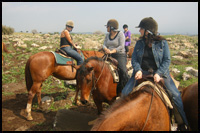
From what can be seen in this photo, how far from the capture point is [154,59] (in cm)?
258

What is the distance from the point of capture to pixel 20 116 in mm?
4840

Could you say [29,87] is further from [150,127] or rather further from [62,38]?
[150,127]

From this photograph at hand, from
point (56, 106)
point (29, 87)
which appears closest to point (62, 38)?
point (29, 87)

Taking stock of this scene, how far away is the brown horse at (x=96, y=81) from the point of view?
10.8 ft

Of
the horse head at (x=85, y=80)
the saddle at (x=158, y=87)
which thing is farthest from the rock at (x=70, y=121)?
the saddle at (x=158, y=87)

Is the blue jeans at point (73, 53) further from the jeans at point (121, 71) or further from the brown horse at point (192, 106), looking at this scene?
the brown horse at point (192, 106)

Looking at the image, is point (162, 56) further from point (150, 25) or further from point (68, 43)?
point (68, 43)

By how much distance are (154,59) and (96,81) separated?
158 centimetres

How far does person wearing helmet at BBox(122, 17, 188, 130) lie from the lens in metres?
2.46

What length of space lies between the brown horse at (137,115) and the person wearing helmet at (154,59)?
0.44m

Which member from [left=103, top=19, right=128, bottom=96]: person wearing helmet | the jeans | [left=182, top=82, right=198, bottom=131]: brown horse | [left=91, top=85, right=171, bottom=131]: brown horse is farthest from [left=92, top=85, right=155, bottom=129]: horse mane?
[left=103, top=19, right=128, bottom=96]: person wearing helmet

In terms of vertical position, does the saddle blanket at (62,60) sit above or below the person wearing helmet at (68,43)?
below

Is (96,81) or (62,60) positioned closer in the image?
(96,81)

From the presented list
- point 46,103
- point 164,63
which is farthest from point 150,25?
point 46,103
